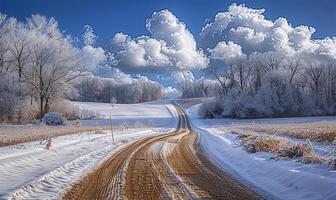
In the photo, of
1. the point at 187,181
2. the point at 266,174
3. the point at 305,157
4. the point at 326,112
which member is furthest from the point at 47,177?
the point at 326,112

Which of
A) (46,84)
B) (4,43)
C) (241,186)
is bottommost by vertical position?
(241,186)

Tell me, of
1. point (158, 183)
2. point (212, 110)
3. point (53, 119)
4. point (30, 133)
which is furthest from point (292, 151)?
point (212, 110)

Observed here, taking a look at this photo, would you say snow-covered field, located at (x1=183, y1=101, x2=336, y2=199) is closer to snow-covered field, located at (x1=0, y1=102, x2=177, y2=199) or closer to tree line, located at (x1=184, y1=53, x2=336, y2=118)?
snow-covered field, located at (x1=0, y1=102, x2=177, y2=199)

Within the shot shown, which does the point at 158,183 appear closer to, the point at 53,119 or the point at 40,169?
the point at 40,169

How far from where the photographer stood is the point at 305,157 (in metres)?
12.8

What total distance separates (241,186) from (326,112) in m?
85.2

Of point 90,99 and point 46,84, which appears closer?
point 46,84

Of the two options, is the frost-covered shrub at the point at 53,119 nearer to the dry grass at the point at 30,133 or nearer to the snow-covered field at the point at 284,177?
the dry grass at the point at 30,133

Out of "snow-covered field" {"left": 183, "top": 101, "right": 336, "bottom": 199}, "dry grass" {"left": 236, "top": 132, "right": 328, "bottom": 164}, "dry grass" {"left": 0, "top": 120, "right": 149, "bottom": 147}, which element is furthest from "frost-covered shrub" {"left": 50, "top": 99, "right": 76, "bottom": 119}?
"snow-covered field" {"left": 183, "top": 101, "right": 336, "bottom": 199}

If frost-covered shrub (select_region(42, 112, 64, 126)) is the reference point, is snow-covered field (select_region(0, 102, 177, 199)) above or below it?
below

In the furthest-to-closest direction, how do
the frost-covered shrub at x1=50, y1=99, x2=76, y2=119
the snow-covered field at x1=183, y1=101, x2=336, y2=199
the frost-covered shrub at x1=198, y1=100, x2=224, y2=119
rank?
the frost-covered shrub at x1=198, y1=100, x2=224, y2=119, the frost-covered shrub at x1=50, y1=99, x2=76, y2=119, the snow-covered field at x1=183, y1=101, x2=336, y2=199

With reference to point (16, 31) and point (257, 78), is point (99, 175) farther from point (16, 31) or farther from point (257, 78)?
point (257, 78)

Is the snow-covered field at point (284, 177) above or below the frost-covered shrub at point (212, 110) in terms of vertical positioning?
below

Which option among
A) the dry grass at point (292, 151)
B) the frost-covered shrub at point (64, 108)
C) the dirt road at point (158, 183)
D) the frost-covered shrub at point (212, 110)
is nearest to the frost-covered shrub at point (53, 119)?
the frost-covered shrub at point (64, 108)
